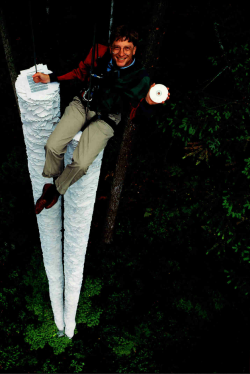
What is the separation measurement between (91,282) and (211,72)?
21.5ft

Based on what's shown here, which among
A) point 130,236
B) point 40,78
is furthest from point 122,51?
point 130,236

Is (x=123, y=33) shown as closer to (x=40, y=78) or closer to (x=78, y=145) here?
(x=40, y=78)

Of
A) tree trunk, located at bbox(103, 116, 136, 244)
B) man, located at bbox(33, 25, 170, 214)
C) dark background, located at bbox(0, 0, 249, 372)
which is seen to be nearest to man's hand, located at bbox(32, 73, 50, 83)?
man, located at bbox(33, 25, 170, 214)

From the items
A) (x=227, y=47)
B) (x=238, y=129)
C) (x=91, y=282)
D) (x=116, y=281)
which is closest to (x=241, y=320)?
(x=116, y=281)

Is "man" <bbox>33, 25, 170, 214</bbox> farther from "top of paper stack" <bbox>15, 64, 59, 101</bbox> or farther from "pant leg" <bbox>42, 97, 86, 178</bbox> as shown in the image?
"top of paper stack" <bbox>15, 64, 59, 101</bbox>

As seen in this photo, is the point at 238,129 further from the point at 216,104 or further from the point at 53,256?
the point at 53,256

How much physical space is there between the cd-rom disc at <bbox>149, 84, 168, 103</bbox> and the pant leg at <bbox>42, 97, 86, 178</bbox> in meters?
0.75

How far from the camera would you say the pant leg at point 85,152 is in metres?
2.24

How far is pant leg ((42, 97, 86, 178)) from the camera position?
228cm

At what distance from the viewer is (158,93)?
6.79 ft

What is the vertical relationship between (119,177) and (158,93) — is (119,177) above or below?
below

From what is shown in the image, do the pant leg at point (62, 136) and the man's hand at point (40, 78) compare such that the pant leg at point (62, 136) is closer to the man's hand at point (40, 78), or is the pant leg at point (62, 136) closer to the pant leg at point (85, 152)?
the pant leg at point (85, 152)

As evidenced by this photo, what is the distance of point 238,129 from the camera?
4812 mm

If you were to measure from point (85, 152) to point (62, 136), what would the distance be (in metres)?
0.27
